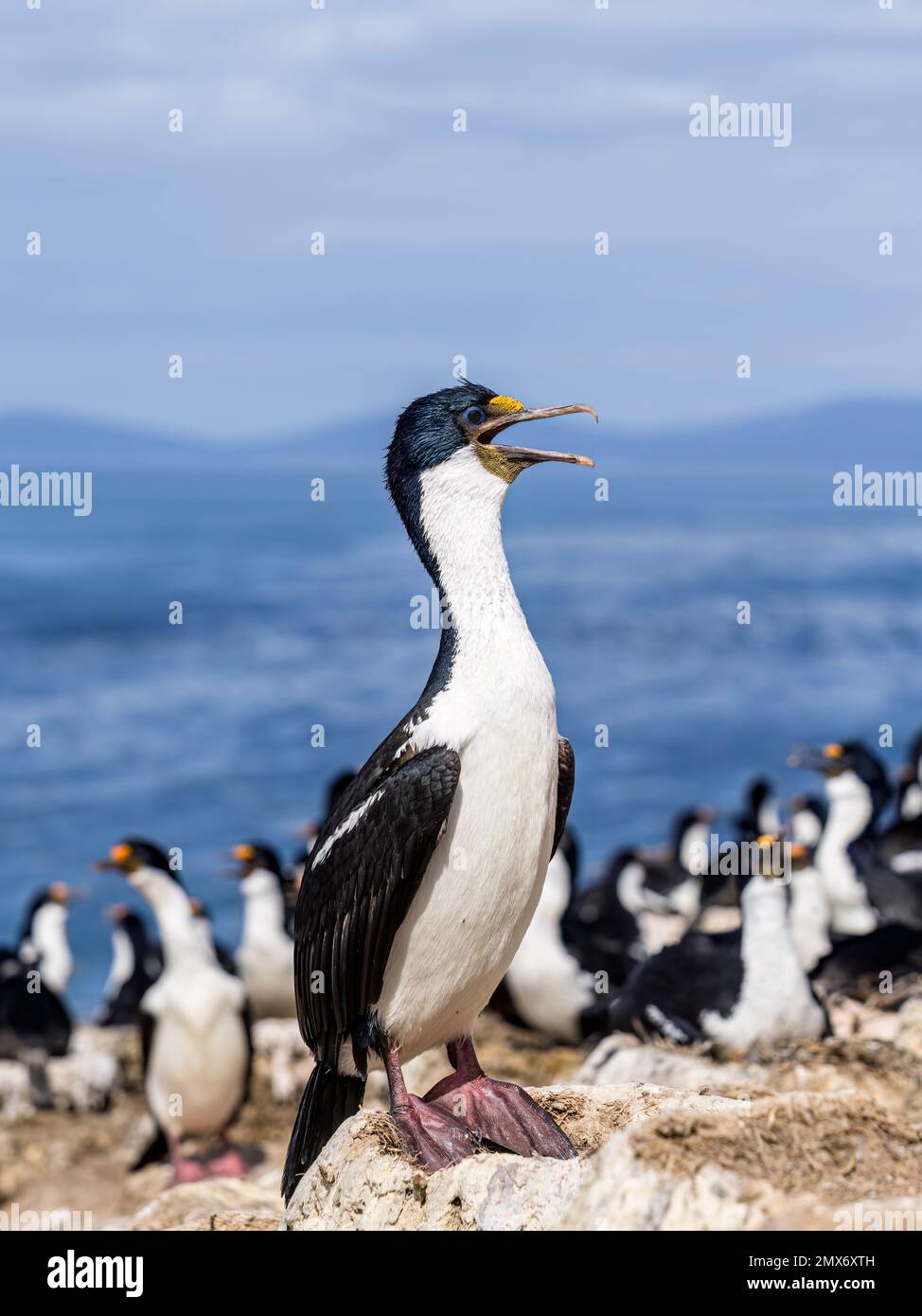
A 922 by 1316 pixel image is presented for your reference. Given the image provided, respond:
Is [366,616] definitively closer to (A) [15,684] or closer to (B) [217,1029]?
(A) [15,684]

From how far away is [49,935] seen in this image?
21.5 meters

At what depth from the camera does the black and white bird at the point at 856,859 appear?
670 inches

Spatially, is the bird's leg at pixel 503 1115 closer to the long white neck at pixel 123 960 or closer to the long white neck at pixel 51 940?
the long white neck at pixel 123 960

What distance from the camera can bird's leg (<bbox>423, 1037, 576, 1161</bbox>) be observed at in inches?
262

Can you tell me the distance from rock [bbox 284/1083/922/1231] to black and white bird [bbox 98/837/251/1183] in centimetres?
746

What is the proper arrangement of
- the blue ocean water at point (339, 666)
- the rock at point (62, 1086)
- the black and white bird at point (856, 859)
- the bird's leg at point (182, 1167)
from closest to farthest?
the bird's leg at point (182, 1167), the rock at point (62, 1086), the black and white bird at point (856, 859), the blue ocean water at point (339, 666)

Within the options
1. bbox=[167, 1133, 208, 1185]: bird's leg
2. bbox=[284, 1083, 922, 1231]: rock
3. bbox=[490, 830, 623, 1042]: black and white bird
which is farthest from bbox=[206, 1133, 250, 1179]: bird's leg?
bbox=[284, 1083, 922, 1231]: rock

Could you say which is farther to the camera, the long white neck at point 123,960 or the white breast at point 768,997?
the long white neck at point 123,960

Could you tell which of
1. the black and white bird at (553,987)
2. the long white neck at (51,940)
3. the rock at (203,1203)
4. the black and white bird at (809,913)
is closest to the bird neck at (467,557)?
the rock at (203,1203)

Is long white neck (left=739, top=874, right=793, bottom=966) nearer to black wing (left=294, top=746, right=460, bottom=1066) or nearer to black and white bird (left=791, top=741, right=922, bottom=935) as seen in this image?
black and white bird (left=791, top=741, right=922, bottom=935)

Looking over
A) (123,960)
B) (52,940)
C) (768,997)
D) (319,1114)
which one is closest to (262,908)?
(123,960)

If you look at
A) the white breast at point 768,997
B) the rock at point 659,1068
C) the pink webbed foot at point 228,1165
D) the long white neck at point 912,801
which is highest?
the long white neck at point 912,801

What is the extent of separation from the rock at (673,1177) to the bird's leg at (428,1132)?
0.06m

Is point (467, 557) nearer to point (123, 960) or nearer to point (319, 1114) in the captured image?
point (319, 1114)
